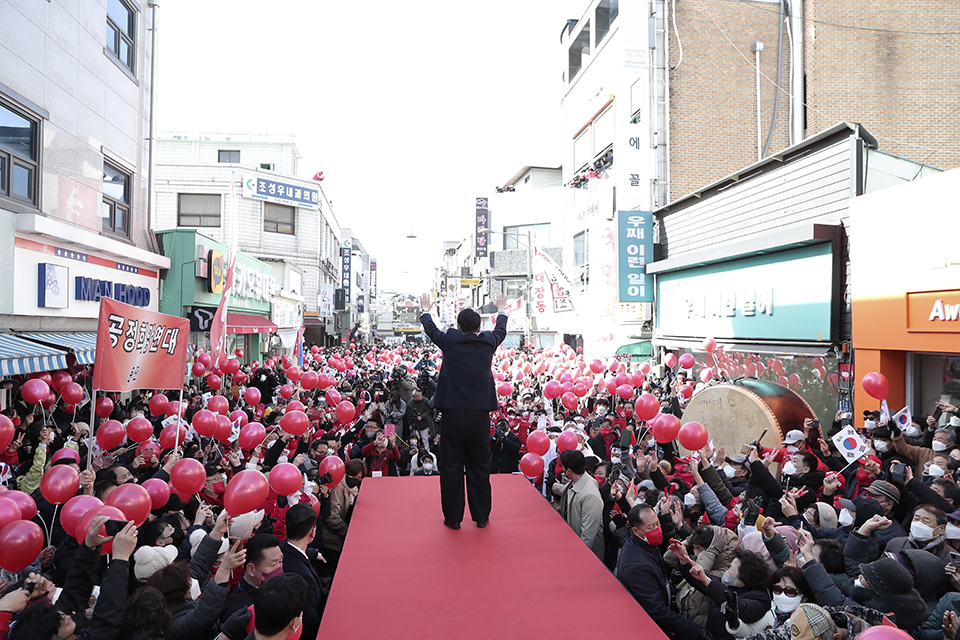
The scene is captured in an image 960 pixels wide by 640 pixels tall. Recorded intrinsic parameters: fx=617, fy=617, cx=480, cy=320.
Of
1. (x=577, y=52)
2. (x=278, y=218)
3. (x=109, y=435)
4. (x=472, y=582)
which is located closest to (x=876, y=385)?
(x=472, y=582)

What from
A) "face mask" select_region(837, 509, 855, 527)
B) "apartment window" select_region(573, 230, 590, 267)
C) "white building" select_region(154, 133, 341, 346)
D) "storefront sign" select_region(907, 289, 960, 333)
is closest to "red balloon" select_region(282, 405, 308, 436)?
"face mask" select_region(837, 509, 855, 527)

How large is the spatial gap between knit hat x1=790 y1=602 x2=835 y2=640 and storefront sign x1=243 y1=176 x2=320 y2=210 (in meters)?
31.5

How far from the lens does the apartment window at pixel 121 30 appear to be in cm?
1277

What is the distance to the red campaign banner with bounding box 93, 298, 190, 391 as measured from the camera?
21.0 ft

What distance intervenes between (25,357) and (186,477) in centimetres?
530

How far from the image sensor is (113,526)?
3246 mm

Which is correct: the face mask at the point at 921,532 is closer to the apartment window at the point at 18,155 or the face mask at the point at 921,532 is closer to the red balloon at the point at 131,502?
the red balloon at the point at 131,502

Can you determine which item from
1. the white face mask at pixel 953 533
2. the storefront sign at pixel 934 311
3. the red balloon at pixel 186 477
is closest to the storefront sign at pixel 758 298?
the storefront sign at pixel 934 311

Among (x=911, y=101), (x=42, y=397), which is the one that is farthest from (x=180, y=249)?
(x=911, y=101)

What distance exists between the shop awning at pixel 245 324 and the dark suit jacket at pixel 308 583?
1469 cm

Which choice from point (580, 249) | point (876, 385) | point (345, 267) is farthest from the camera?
point (345, 267)

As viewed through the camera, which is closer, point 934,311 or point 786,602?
point 786,602

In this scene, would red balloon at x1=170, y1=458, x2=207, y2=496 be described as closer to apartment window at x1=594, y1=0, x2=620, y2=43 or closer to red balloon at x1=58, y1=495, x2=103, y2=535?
red balloon at x1=58, y1=495, x2=103, y2=535

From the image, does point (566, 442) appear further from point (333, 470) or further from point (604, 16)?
point (604, 16)
